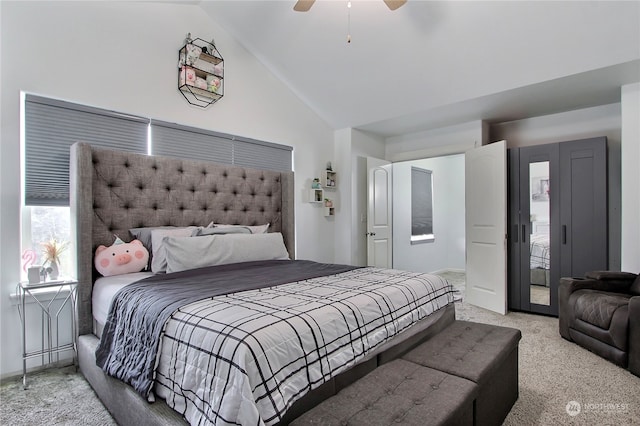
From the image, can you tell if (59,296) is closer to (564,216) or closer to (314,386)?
(314,386)

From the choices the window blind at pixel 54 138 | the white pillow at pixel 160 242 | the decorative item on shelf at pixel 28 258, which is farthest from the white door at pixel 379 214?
the decorative item on shelf at pixel 28 258

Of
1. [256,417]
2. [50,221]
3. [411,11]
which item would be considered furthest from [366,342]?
[411,11]

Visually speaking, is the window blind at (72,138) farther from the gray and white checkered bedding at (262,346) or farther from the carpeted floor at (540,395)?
the gray and white checkered bedding at (262,346)

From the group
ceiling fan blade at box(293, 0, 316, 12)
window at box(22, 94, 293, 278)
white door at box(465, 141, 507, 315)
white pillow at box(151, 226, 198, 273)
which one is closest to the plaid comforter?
white pillow at box(151, 226, 198, 273)

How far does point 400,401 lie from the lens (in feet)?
4.09

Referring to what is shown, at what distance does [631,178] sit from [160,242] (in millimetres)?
4043

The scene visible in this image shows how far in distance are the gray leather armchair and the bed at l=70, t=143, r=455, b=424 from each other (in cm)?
119

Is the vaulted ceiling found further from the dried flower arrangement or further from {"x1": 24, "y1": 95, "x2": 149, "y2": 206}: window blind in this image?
the dried flower arrangement

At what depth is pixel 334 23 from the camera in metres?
3.07

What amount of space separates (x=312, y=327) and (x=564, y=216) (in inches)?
135

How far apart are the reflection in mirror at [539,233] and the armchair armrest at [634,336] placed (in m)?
1.39

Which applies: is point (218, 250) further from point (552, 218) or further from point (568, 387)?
point (552, 218)

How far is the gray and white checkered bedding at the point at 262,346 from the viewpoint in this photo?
105 centimetres

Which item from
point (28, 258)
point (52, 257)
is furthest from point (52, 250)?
point (28, 258)
